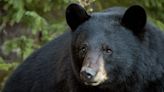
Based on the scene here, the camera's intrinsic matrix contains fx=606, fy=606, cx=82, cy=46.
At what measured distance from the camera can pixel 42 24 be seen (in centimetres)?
884

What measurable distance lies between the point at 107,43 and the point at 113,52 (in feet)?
0.34

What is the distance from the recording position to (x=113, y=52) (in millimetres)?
5699

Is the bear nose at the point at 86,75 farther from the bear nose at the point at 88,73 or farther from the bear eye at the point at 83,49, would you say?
the bear eye at the point at 83,49

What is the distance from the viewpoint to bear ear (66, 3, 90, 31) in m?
5.98

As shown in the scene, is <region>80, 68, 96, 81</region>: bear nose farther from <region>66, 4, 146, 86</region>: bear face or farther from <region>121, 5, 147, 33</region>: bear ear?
<region>121, 5, 147, 33</region>: bear ear

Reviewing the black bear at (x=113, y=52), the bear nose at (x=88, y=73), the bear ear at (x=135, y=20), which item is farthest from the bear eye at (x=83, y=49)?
the bear ear at (x=135, y=20)

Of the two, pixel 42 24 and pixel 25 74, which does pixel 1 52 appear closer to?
pixel 42 24

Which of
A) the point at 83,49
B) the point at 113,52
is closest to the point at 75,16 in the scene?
the point at 83,49

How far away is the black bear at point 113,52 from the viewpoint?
5664 millimetres

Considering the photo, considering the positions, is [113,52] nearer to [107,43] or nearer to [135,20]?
[107,43]

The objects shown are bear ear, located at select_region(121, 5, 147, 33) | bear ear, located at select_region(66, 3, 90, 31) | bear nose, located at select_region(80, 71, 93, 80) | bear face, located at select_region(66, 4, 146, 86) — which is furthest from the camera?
bear ear, located at select_region(66, 3, 90, 31)

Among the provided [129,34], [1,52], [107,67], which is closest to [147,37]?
[129,34]

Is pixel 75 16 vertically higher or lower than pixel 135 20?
higher

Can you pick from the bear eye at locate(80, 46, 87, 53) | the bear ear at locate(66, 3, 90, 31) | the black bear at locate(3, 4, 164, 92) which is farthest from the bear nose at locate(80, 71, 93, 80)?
the bear ear at locate(66, 3, 90, 31)
